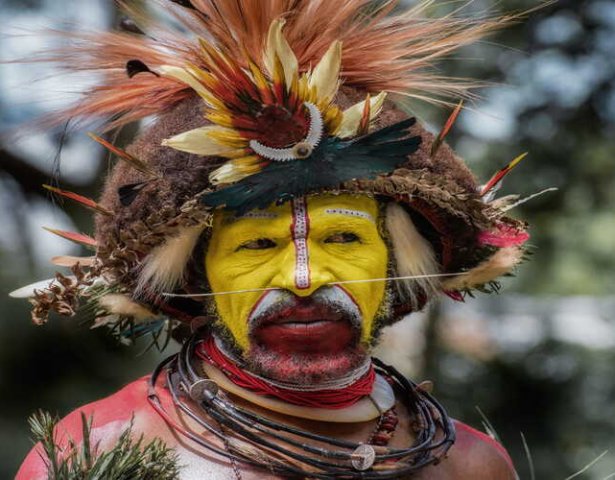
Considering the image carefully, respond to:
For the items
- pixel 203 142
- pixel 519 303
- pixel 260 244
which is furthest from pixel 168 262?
pixel 519 303

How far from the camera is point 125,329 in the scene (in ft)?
10.5

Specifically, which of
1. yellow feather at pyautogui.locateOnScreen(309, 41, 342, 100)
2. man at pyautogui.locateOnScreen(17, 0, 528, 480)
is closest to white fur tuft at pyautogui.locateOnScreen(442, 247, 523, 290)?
man at pyautogui.locateOnScreen(17, 0, 528, 480)

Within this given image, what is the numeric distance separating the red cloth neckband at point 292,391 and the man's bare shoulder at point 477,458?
345mm

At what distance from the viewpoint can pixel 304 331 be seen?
2623mm

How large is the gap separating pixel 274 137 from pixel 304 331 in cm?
50

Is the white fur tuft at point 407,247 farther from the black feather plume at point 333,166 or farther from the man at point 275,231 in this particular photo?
the black feather plume at point 333,166

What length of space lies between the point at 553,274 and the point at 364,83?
571 centimetres

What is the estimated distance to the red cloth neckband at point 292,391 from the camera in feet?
8.90

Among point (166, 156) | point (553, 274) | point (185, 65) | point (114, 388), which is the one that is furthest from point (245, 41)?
point (553, 274)

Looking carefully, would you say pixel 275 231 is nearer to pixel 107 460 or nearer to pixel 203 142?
pixel 203 142

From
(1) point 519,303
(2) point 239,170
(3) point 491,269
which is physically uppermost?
(2) point 239,170

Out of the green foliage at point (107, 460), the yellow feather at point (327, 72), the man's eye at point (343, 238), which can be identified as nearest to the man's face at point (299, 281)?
the man's eye at point (343, 238)

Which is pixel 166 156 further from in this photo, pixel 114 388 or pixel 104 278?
pixel 114 388

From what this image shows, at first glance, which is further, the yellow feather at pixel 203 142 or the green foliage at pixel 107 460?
the yellow feather at pixel 203 142
